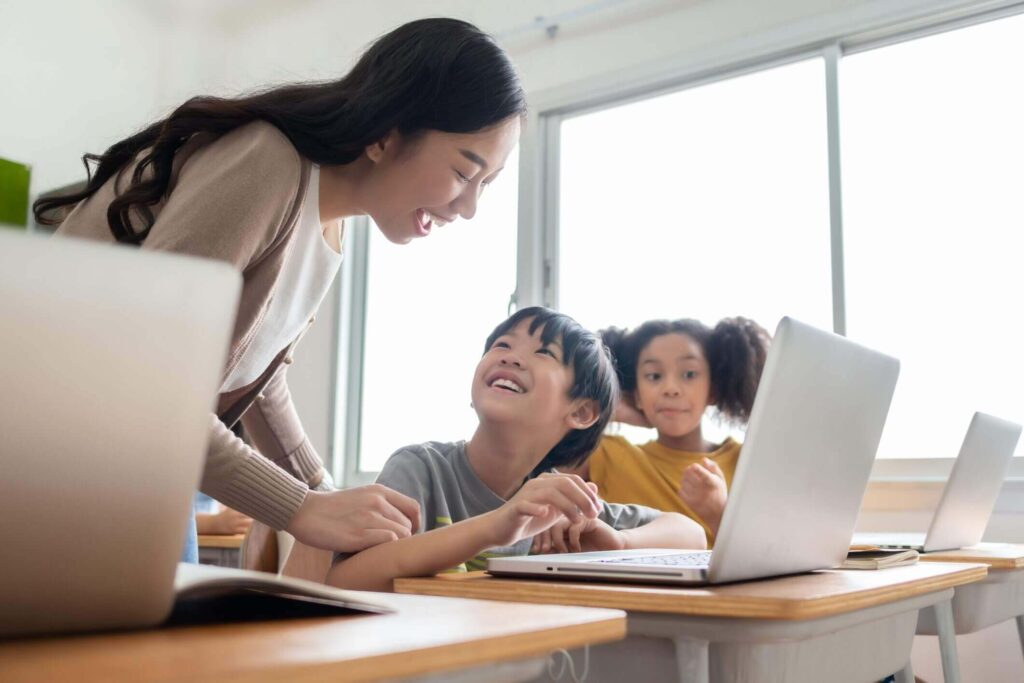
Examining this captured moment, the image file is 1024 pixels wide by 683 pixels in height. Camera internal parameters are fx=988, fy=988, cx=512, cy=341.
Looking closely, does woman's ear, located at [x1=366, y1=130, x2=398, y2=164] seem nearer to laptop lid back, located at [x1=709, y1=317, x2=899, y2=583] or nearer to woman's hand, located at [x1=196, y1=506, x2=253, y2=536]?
laptop lid back, located at [x1=709, y1=317, x2=899, y2=583]

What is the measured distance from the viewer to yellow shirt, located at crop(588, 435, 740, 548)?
7.95 ft

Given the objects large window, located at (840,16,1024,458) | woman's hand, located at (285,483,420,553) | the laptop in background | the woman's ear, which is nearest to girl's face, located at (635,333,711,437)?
large window, located at (840,16,1024,458)

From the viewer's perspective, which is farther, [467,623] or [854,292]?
[854,292]

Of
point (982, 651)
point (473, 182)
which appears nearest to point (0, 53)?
point (473, 182)

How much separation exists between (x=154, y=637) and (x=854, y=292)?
2.79 m

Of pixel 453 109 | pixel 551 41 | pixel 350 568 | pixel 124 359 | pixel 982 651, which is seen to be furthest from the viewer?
pixel 551 41

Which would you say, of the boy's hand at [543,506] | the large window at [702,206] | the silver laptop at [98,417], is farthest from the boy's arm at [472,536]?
the large window at [702,206]

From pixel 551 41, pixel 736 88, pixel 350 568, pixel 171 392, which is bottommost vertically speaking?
pixel 350 568

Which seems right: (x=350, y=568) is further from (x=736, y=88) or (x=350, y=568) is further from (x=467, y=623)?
(x=736, y=88)

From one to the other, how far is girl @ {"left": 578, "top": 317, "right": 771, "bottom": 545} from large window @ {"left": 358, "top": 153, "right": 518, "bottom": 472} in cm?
116

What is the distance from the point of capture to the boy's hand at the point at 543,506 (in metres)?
0.99

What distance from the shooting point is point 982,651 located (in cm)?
249

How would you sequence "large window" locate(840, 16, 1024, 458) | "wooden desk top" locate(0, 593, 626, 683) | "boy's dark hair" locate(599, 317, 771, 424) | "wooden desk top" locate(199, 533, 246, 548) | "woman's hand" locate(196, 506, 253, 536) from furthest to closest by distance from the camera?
1. "woman's hand" locate(196, 506, 253, 536)
2. "wooden desk top" locate(199, 533, 246, 548)
3. "large window" locate(840, 16, 1024, 458)
4. "boy's dark hair" locate(599, 317, 771, 424)
5. "wooden desk top" locate(0, 593, 626, 683)

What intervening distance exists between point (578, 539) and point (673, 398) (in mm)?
1283
